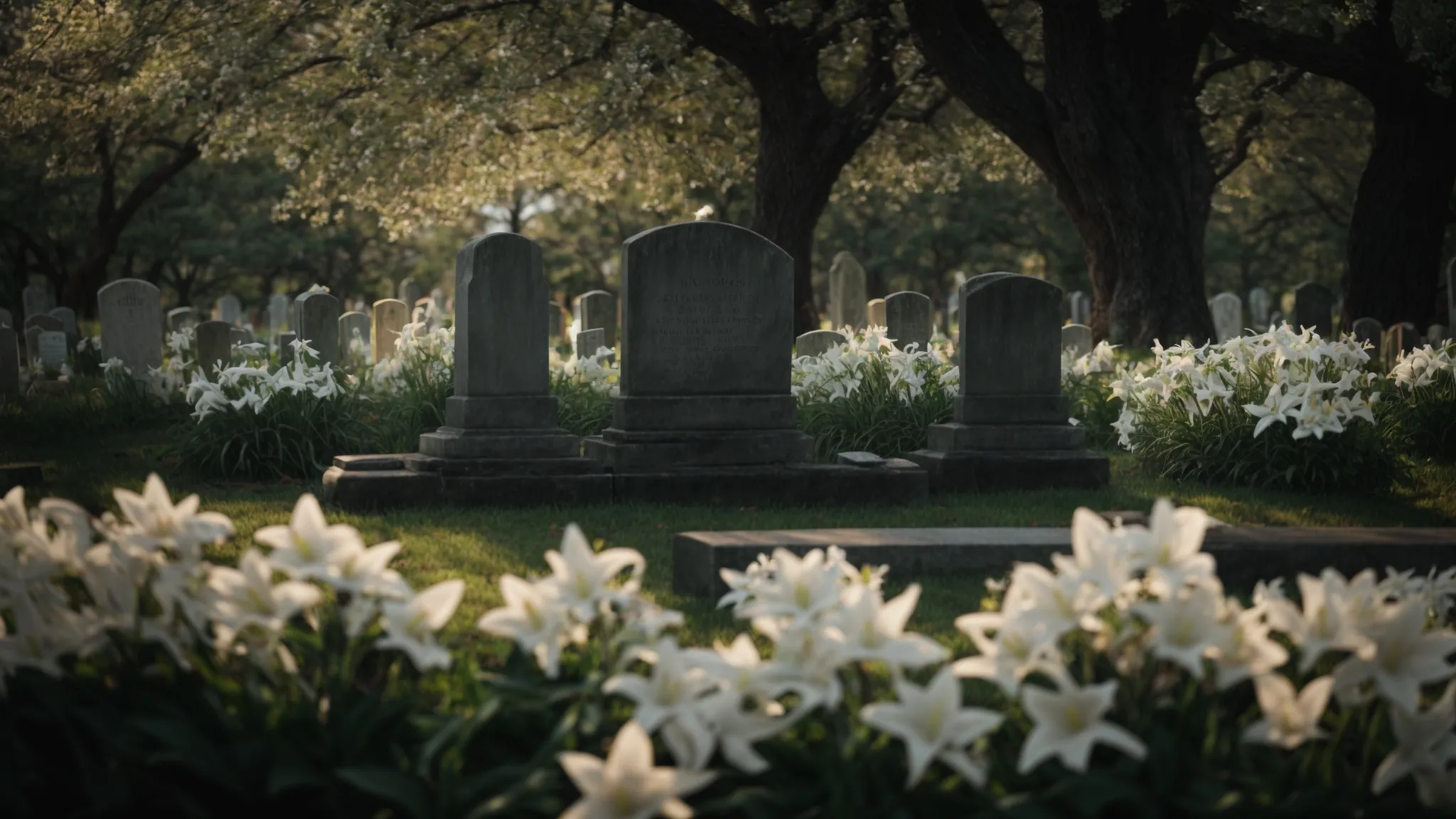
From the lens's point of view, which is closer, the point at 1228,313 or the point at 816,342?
the point at 816,342

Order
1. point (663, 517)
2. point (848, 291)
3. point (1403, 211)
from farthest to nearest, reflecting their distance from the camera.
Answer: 1. point (848, 291)
2. point (1403, 211)
3. point (663, 517)

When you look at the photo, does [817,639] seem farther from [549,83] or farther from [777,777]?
[549,83]

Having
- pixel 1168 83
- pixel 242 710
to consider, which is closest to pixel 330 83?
pixel 1168 83

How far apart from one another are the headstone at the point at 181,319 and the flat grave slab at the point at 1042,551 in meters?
18.4

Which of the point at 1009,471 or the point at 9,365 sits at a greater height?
the point at 9,365

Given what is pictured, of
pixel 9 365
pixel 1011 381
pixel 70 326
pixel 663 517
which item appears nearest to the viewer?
pixel 663 517

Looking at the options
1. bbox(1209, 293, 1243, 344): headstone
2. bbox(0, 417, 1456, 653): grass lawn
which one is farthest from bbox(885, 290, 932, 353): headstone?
bbox(1209, 293, 1243, 344): headstone

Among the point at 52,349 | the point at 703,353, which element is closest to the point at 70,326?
the point at 52,349

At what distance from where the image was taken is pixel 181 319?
2372cm

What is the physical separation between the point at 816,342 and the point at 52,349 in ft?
34.7

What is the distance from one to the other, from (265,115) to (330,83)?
4.00ft

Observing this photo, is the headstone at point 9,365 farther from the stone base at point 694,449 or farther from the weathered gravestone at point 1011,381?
the weathered gravestone at point 1011,381

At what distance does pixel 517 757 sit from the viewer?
356 cm

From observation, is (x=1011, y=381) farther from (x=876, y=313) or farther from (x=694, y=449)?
(x=876, y=313)
